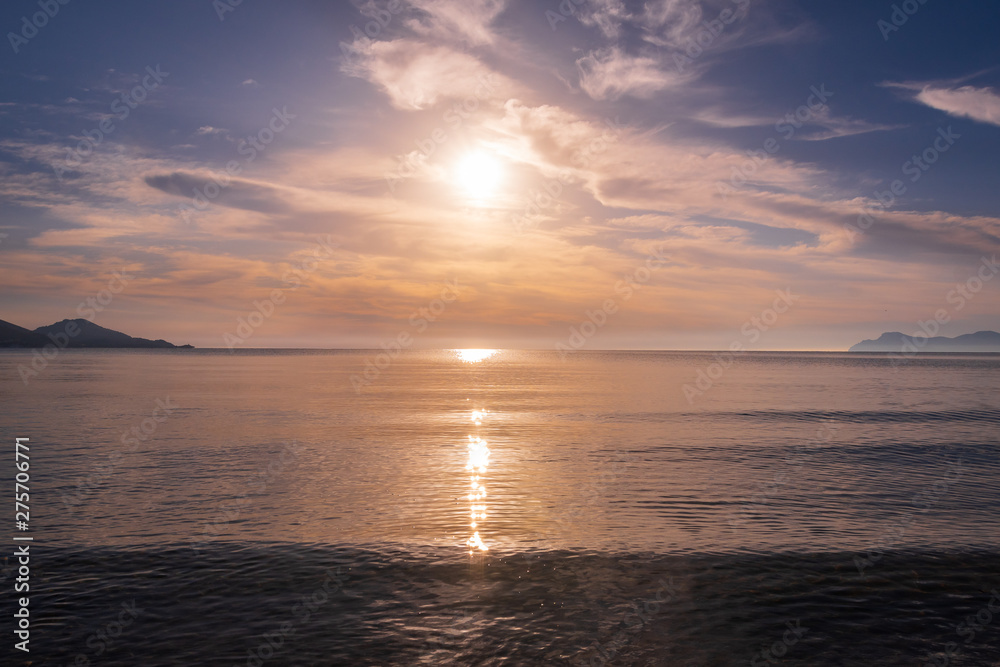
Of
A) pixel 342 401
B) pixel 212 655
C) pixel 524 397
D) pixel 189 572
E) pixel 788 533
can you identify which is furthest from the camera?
pixel 524 397

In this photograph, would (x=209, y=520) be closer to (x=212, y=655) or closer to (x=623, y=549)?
(x=212, y=655)

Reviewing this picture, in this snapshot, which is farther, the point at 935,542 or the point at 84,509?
the point at 84,509

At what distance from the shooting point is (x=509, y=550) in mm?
17188

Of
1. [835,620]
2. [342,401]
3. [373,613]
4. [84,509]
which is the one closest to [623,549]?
[835,620]

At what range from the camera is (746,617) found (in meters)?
13.2

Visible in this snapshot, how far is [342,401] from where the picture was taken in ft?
218

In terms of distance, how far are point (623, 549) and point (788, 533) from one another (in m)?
5.85

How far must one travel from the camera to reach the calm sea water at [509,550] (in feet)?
39.4

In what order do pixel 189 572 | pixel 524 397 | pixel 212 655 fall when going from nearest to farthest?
pixel 212 655
pixel 189 572
pixel 524 397

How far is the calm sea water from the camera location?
12000 mm

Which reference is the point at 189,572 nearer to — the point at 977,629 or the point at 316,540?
the point at 316,540

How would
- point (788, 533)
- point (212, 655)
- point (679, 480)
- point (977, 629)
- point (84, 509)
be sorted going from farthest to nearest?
point (679, 480)
point (84, 509)
point (788, 533)
point (977, 629)
point (212, 655)

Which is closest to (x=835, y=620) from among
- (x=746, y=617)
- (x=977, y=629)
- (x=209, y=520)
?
(x=746, y=617)

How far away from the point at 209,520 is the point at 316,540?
15.0ft
